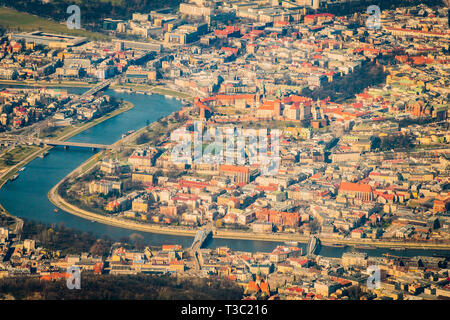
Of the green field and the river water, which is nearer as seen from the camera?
the river water

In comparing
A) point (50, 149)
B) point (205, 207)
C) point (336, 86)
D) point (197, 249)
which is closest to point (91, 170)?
point (50, 149)

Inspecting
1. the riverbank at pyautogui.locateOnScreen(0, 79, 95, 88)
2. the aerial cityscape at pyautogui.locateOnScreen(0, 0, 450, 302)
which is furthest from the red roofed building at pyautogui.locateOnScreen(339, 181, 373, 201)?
the riverbank at pyautogui.locateOnScreen(0, 79, 95, 88)

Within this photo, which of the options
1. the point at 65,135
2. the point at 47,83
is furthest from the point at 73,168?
the point at 47,83

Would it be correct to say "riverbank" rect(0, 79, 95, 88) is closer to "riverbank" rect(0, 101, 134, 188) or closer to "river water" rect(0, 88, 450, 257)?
"river water" rect(0, 88, 450, 257)

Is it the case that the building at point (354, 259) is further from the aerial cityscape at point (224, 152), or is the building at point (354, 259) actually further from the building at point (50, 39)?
the building at point (50, 39)

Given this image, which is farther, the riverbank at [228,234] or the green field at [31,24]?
the green field at [31,24]

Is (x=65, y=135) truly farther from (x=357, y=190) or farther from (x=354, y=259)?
(x=354, y=259)

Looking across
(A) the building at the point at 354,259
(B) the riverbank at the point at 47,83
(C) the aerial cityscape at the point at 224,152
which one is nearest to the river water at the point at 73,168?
(C) the aerial cityscape at the point at 224,152
